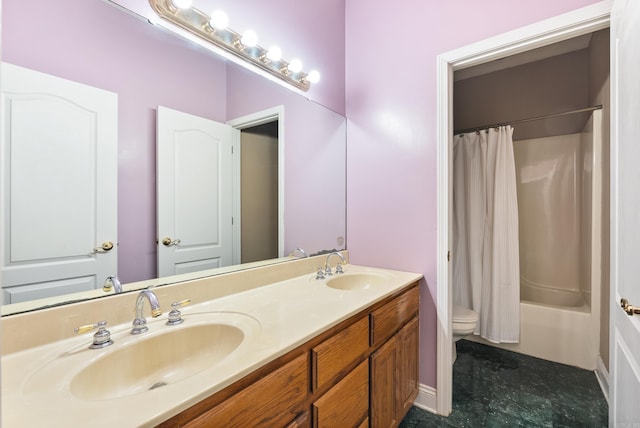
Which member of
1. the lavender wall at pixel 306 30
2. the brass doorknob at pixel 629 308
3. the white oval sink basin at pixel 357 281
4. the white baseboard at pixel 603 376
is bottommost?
the white baseboard at pixel 603 376

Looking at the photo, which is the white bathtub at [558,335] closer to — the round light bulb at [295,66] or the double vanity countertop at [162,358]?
the double vanity countertop at [162,358]

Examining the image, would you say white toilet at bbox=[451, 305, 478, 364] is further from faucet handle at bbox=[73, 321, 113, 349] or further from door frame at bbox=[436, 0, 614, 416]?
faucet handle at bbox=[73, 321, 113, 349]

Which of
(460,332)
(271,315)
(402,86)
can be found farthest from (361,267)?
(402,86)

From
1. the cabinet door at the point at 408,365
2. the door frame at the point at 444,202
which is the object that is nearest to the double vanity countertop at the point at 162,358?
the cabinet door at the point at 408,365

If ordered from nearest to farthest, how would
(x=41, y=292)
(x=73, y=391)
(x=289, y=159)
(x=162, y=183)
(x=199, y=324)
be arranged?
(x=73, y=391)
(x=41, y=292)
(x=199, y=324)
(x=162, y=183)
(x=289, y=159)

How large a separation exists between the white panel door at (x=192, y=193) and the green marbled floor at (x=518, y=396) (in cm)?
139

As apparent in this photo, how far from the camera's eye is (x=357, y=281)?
1.85m

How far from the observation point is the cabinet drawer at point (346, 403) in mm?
1015

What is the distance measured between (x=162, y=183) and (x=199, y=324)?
572 mm

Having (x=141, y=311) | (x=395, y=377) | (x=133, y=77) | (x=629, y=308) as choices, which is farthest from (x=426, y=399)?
(x=133, y=77)

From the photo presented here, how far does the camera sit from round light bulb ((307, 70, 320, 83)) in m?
1.83

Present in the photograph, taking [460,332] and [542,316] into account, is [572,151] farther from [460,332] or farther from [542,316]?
[460,332]

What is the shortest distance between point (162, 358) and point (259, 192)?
89cm

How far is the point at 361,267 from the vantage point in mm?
2033
